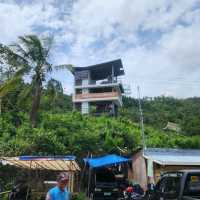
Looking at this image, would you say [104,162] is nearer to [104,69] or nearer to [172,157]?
[172,157]

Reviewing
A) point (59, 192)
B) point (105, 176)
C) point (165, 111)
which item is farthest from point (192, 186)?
point (165, 111)

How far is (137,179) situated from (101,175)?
4.95 meters

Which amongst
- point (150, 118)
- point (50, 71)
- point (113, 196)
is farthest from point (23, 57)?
point (150, 118)

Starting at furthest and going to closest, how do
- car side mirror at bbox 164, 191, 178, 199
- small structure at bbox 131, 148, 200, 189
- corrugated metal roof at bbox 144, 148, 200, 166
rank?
1. small structure at bbox 131, 148, 200, 189
2. corrugated metal roof at bbox 144, 148, 200, 166
3. car side mirror at bbox 164, 191, 178, 199

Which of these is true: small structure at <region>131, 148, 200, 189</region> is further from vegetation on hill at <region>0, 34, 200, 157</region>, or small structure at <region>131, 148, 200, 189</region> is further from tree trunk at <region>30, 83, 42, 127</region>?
tree trunk at <region>30, 83, 42, 127</region>

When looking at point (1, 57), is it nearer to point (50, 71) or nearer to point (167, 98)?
point (50, 71)

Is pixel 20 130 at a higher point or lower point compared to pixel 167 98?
lower

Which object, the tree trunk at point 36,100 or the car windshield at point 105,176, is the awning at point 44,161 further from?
the tree trunk at point 36,100

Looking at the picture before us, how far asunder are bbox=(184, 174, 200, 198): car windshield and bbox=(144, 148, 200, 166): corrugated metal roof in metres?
11.9

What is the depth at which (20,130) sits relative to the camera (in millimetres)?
25891

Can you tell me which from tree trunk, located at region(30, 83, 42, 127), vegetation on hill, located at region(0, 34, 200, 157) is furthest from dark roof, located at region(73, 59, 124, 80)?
tree trunk, located at region(30, 83, 42, 127)

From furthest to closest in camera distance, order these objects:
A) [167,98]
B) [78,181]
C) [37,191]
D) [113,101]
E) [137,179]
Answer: [167,98] < [113,101] < [137,179] < [78,181] < [37,191]

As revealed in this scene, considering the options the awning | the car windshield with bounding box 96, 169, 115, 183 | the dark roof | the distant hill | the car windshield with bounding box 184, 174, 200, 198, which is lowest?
the car windshield with bounding box 184, 174, 200, 198

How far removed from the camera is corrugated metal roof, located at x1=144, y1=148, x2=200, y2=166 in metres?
21.0
